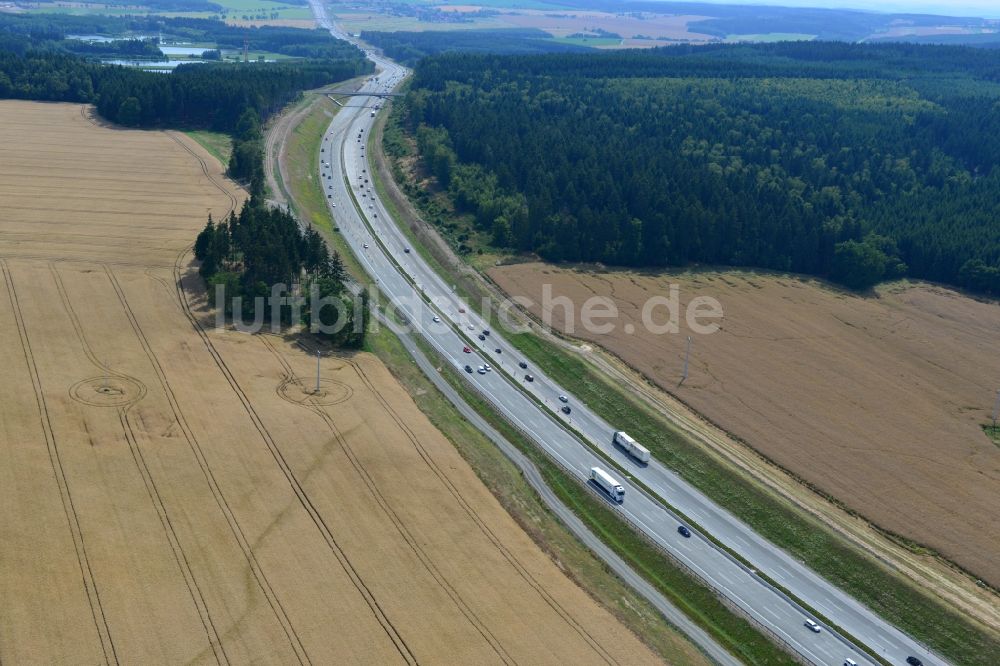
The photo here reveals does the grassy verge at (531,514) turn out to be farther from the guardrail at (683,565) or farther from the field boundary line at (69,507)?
the field boundary line at (69,507)

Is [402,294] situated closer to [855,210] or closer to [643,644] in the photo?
[643,644]

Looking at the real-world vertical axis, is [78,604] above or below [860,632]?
above

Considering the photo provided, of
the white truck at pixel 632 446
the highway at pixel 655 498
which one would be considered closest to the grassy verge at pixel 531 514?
the highway at pixel 655 498

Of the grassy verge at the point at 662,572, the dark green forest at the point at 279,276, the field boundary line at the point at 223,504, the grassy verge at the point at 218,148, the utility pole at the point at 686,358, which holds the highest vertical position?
the dark green forest at the point at 279,276

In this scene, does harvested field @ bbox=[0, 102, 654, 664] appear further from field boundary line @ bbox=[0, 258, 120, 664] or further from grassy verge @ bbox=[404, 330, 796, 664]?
grassy verge @ bbox=[404, 330, 796, 664]

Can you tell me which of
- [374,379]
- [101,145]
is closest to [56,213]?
[101,145]

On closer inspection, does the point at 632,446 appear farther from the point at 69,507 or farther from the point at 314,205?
the point at 314,205
